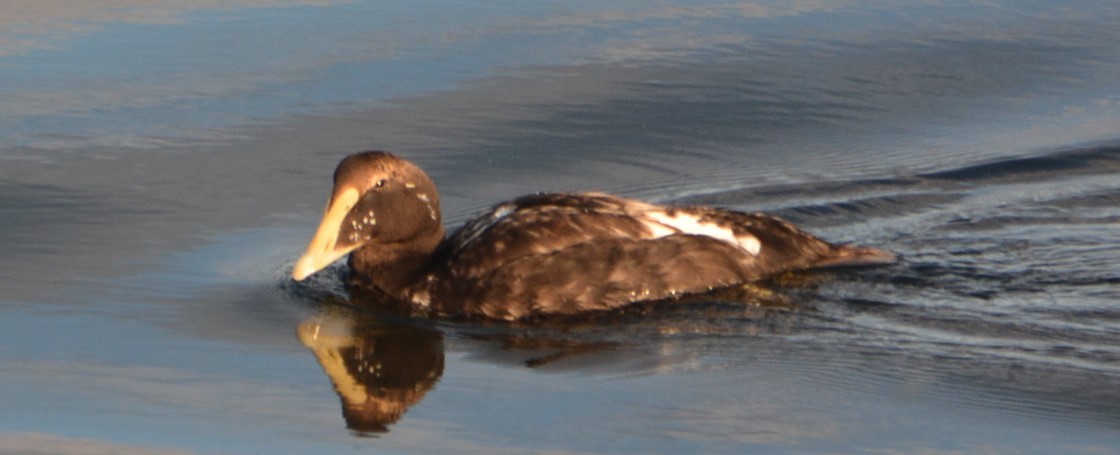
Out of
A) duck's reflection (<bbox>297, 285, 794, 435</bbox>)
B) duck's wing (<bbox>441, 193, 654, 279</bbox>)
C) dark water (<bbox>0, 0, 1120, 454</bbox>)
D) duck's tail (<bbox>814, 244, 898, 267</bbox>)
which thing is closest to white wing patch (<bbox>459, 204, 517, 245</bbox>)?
duck's wing (<bbox>441, 193, 654, 279</bbox>)

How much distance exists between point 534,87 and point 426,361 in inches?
190

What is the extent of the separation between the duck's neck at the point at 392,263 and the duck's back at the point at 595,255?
0.11 meters

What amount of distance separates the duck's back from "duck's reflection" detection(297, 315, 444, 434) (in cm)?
49

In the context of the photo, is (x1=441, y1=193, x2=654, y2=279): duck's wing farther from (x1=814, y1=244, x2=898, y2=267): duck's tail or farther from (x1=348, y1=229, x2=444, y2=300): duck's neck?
(x1=814, y1=244, x2=898, y2=267): duck's tail

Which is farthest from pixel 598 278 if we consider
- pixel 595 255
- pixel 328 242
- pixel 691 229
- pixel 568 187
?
pixel 568 187

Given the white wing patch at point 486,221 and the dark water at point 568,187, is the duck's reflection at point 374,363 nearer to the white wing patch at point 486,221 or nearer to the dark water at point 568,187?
the dark water at point 568,187

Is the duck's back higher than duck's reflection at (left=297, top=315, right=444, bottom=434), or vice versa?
the duck's back

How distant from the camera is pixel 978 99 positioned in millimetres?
13352

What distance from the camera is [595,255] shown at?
9.92m

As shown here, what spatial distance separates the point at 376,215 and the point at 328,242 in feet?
1.13

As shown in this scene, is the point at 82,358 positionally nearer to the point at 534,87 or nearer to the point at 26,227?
the point at 26,227

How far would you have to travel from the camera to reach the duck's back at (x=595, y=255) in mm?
9789

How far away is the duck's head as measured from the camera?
9859mm

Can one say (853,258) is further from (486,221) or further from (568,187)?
(568,187)
